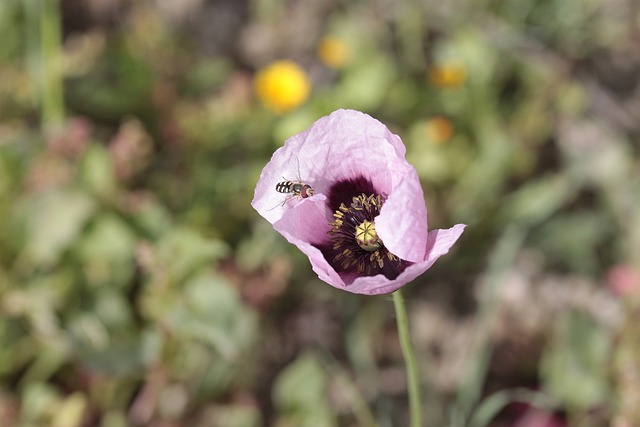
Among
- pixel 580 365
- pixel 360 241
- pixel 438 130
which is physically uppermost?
pixel 360 241

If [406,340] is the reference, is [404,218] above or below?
above

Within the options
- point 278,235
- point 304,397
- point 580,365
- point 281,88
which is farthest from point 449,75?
point 304,397

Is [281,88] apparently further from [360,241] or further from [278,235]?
[360,241]

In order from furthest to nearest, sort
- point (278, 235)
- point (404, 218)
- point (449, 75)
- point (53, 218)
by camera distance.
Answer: point (449, 75), point (278, 235), point (53, 218), point (404, 218)

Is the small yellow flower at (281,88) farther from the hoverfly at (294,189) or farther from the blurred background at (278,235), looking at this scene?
the hoverfly at (294,189)

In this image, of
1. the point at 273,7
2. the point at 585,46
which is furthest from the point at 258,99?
the point at 585,46

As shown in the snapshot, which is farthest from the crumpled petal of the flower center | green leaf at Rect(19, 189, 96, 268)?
green leaf at Rect(19, 189, 96, 268)

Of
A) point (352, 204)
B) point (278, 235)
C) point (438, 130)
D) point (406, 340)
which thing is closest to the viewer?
point (406, 340)

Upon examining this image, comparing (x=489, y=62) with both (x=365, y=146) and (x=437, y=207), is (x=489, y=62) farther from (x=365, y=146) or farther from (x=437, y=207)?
(x=365, y=146)
